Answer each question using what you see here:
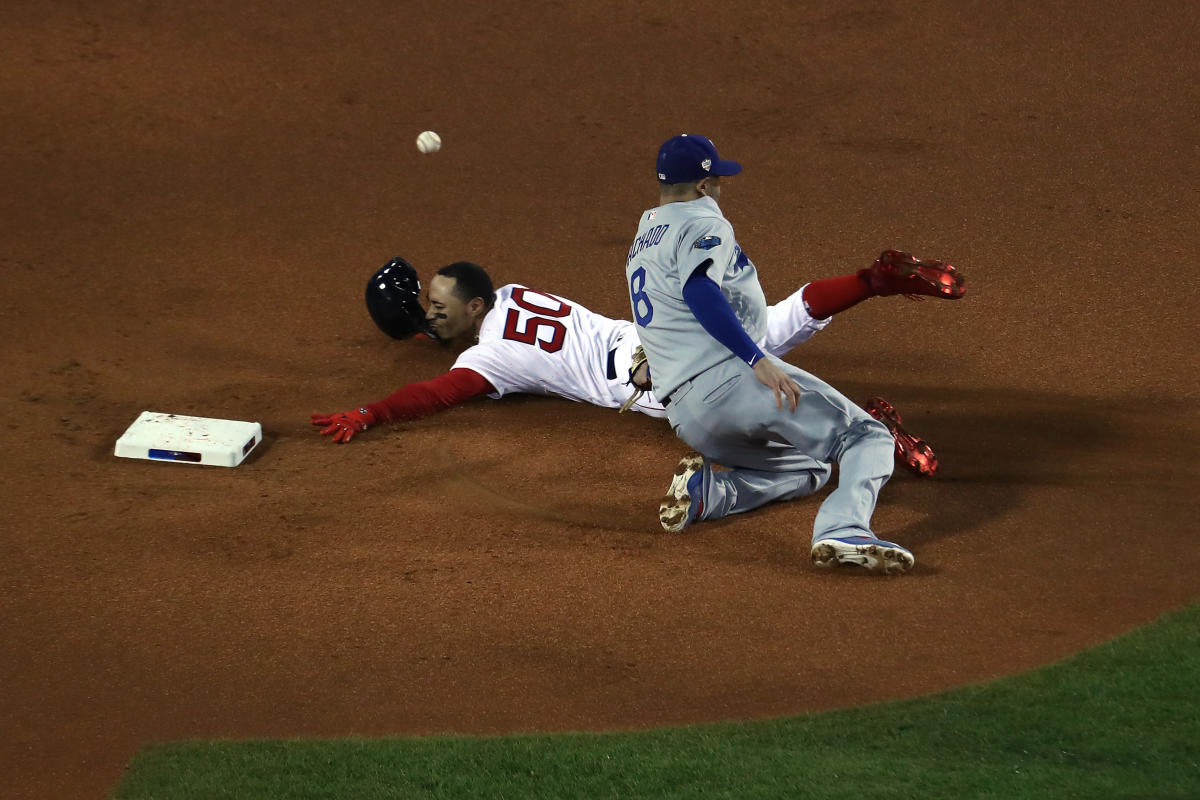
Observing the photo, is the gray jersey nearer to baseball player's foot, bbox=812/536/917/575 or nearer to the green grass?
baseball player's foot, bbox=812/536/917/575

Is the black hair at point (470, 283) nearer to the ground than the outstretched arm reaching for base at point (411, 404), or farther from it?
farther from it

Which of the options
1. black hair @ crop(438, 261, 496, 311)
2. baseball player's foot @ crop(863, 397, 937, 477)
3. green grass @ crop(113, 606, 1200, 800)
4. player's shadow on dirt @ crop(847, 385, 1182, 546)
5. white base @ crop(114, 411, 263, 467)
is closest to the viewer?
green grass @ crop(113, 606, 1200, 800)

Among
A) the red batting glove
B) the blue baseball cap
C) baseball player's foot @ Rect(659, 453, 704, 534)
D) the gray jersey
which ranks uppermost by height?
the blue baseball cap

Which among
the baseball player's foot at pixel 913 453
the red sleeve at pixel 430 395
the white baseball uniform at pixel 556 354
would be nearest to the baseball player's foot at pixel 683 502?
the baseball player's foot at pixel 913 453

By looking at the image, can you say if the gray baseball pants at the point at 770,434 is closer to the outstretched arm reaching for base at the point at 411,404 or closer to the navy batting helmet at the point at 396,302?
the outstretched arm reaching for base at the point at 411,404

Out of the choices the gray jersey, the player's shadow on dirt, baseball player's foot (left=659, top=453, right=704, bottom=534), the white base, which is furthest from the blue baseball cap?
the white base

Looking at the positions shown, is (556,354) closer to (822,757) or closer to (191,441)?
(191,441)
